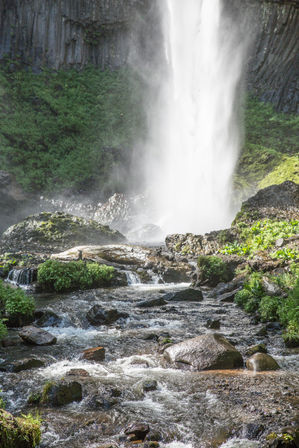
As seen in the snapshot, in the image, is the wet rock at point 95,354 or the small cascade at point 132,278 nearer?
the wet rock at point 95,354

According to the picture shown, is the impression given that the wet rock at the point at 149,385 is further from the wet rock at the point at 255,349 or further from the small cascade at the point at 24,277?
the small cascade at the point at 24,277

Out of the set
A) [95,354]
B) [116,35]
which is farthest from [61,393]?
[116,35]

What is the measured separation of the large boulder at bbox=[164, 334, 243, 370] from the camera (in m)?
5.77

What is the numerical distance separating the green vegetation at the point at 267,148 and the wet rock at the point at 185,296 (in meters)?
15.3

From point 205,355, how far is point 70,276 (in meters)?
8.13

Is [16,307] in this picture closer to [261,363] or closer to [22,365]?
[22,365]

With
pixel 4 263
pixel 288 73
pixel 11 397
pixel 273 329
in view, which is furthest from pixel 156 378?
pixel 288 73

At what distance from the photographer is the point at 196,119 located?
1415 inches

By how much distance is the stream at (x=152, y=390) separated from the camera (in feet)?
12.9

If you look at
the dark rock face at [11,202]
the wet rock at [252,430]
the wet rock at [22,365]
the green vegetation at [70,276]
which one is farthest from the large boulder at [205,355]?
the dark rock face at [11,202]

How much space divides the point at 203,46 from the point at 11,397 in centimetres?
4069

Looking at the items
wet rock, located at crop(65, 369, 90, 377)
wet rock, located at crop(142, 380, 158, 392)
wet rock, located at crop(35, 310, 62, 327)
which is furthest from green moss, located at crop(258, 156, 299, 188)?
wet rock, located at crop(65, 369, 90, 377)

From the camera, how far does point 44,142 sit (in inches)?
1457

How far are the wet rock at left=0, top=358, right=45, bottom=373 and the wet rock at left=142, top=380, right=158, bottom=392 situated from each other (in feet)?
6.39
